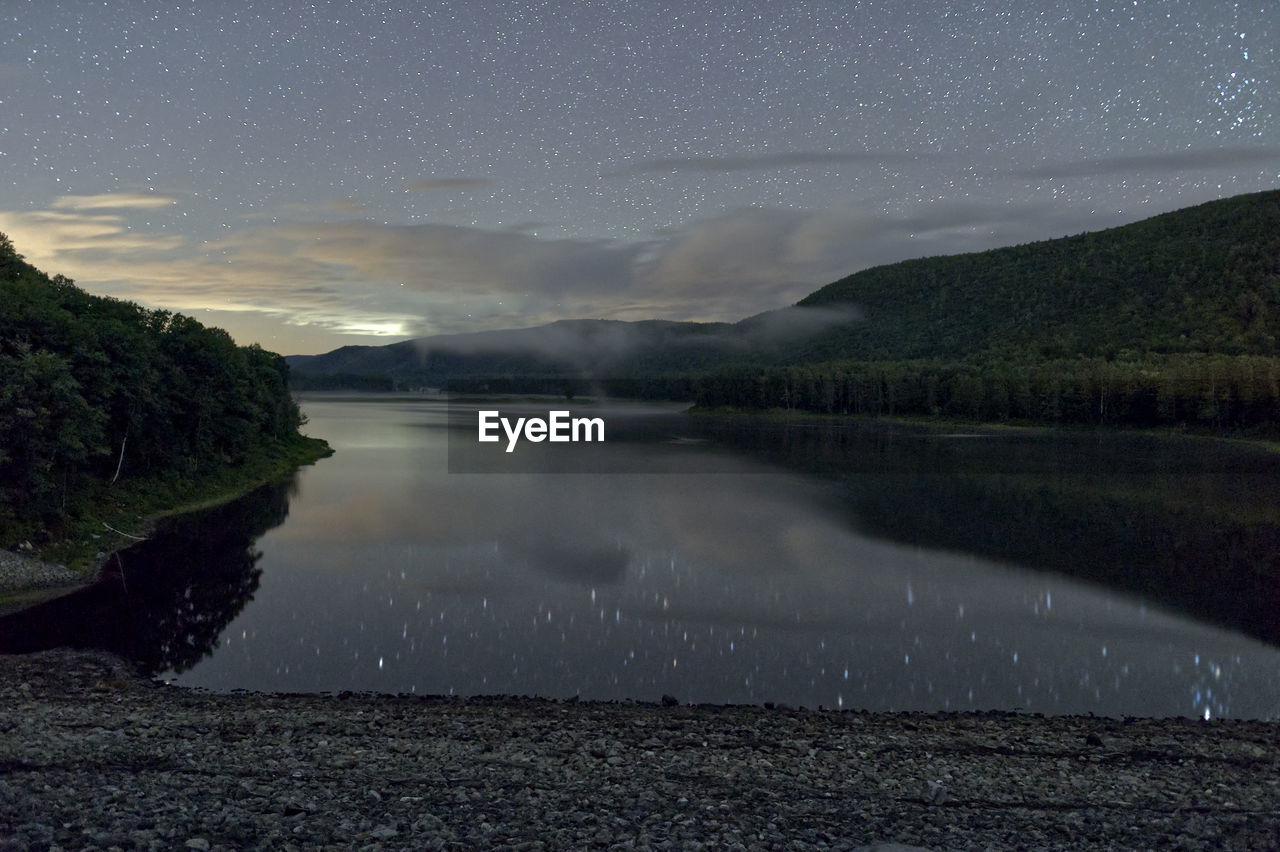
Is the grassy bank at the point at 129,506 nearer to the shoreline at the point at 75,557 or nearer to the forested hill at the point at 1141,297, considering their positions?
the shoreline at the point at 75,557

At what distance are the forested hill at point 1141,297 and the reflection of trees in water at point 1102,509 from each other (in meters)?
59.9

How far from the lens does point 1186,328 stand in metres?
132

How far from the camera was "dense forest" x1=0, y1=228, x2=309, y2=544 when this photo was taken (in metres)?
25.6

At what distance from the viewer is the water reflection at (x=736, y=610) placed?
1709cm

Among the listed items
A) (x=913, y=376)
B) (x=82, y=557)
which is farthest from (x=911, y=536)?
(x=913, y=376)

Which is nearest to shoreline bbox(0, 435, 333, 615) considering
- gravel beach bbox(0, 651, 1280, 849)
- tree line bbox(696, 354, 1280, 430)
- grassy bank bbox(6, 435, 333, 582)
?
grassy bank bbox(6, 435, 333, 582)

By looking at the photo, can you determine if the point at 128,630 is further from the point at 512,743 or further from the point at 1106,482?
the point at 1106,482

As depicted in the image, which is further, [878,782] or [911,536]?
[911,536]

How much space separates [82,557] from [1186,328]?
15798 cm

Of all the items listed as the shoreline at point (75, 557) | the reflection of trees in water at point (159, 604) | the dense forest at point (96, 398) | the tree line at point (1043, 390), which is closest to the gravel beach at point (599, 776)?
the reflection of trees in water at point (159, 604)

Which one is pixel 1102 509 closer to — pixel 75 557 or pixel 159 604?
pixel 159 604

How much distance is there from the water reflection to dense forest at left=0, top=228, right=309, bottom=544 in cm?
749

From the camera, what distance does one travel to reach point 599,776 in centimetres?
1138

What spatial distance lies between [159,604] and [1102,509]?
145ft
